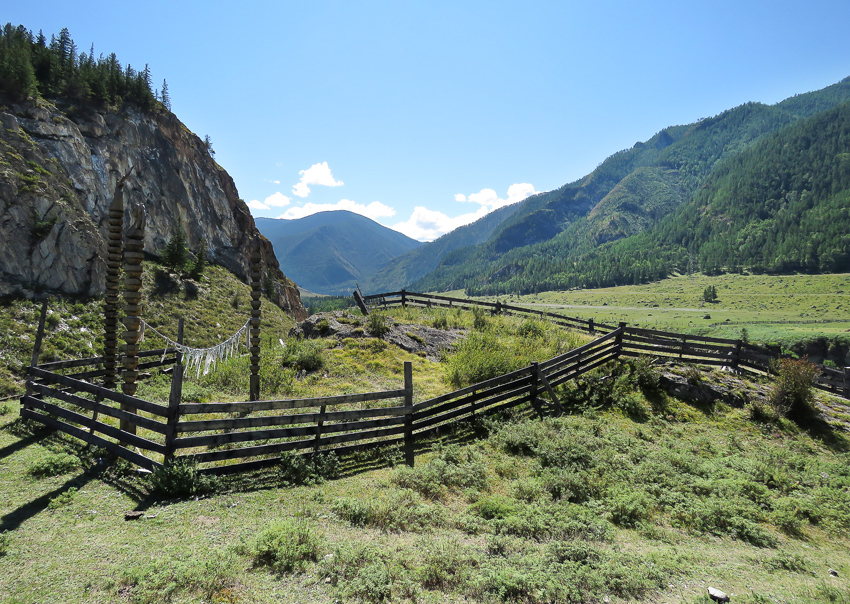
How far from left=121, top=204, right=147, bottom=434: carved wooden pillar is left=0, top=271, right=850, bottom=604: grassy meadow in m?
1.88

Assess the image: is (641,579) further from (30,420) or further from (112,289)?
(112,289)

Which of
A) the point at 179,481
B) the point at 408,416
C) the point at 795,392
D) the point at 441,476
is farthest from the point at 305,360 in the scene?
the point at 795,392

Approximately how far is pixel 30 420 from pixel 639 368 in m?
19.1

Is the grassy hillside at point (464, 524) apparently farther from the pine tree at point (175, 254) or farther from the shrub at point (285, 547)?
the pine tree at point (175, 254)

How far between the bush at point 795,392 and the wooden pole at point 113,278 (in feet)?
70.8

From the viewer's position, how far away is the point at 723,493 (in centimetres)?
756

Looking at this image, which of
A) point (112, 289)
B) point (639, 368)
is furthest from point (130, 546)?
point (639, 368)

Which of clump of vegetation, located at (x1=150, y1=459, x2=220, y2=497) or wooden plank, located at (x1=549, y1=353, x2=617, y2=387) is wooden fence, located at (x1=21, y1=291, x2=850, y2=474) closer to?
wooden plank, located at (x1=549, y1=353, x2=617, y2=387)

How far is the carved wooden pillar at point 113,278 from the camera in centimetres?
1054

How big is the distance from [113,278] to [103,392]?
213 inches

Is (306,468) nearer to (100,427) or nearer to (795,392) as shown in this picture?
(100,427)

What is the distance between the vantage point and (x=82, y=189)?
31281 millimetres

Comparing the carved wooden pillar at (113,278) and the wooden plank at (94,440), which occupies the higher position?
the carved wooden pillar at (113,278)

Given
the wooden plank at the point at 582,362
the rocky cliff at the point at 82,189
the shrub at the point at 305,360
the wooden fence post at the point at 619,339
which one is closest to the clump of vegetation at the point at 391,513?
the wooden plank at the point at 582,362
